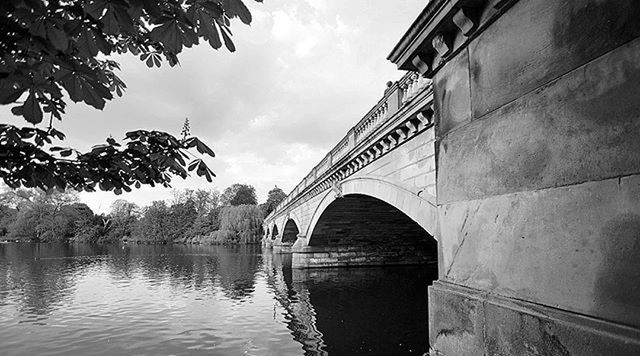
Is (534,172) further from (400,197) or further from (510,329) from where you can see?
(400,197)

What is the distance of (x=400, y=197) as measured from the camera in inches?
347

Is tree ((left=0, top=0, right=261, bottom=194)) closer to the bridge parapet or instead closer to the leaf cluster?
the leaf cluster

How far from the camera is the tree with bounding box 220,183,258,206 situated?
9133cm

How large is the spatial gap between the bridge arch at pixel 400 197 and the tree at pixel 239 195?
78.3 m

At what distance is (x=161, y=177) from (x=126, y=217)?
3572 inches

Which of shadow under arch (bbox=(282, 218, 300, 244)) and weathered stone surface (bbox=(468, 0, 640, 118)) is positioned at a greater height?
weathered stone surface (bbox=(468, 0, 640, 118))

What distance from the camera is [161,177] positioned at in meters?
3.25

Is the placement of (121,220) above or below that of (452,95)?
below

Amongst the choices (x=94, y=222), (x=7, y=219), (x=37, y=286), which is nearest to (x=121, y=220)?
(x=94, y=222)

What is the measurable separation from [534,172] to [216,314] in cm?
1083

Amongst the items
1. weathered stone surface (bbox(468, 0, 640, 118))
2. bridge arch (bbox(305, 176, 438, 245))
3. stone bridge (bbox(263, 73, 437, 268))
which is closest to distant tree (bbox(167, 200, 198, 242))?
stone bridge (bbox(263, 73, 437, 268))

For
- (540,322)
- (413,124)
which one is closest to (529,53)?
(540,322)

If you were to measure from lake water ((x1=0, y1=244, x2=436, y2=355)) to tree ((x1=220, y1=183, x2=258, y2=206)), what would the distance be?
71.0 metres

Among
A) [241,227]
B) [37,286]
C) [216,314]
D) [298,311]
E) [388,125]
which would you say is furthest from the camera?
[241,227]
